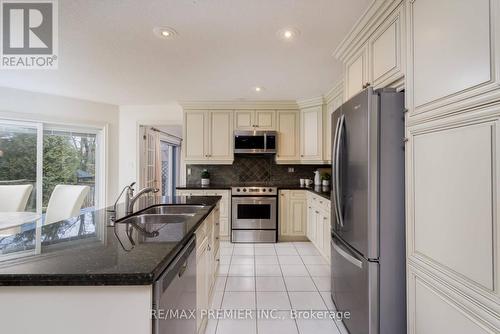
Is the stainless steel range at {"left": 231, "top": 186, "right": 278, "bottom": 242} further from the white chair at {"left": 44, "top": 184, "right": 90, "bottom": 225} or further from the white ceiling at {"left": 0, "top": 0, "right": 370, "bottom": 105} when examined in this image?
the white chair at {"left": 44, "top": 184, "right": 90, "bottom": 225}

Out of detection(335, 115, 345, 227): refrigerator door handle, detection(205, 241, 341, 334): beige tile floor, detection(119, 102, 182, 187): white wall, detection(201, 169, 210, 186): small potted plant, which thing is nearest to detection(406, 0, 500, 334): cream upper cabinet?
detection(335, 115, 345, 227): refrigerator door handle

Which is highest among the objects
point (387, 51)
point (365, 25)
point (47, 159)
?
point (365, 25)

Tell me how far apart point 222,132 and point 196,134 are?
477 mm

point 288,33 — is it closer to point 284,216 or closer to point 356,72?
point 356,72

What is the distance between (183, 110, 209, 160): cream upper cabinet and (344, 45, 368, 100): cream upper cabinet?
259 centimetres

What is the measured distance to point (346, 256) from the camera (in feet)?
5.42

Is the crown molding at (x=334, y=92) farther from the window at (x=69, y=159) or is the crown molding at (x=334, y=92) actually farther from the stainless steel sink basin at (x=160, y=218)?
the window at (x=69, y=159)

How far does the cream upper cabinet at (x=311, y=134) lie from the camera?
12.6 feet

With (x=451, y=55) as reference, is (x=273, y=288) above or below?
below

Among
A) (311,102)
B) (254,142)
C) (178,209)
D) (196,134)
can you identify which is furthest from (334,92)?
(178,209)

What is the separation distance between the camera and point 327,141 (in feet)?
12.5

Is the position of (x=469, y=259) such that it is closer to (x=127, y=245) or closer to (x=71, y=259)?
(x=127, y=245)

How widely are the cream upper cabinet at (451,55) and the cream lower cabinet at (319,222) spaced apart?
1.77 m

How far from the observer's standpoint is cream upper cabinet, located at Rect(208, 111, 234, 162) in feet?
13.5
